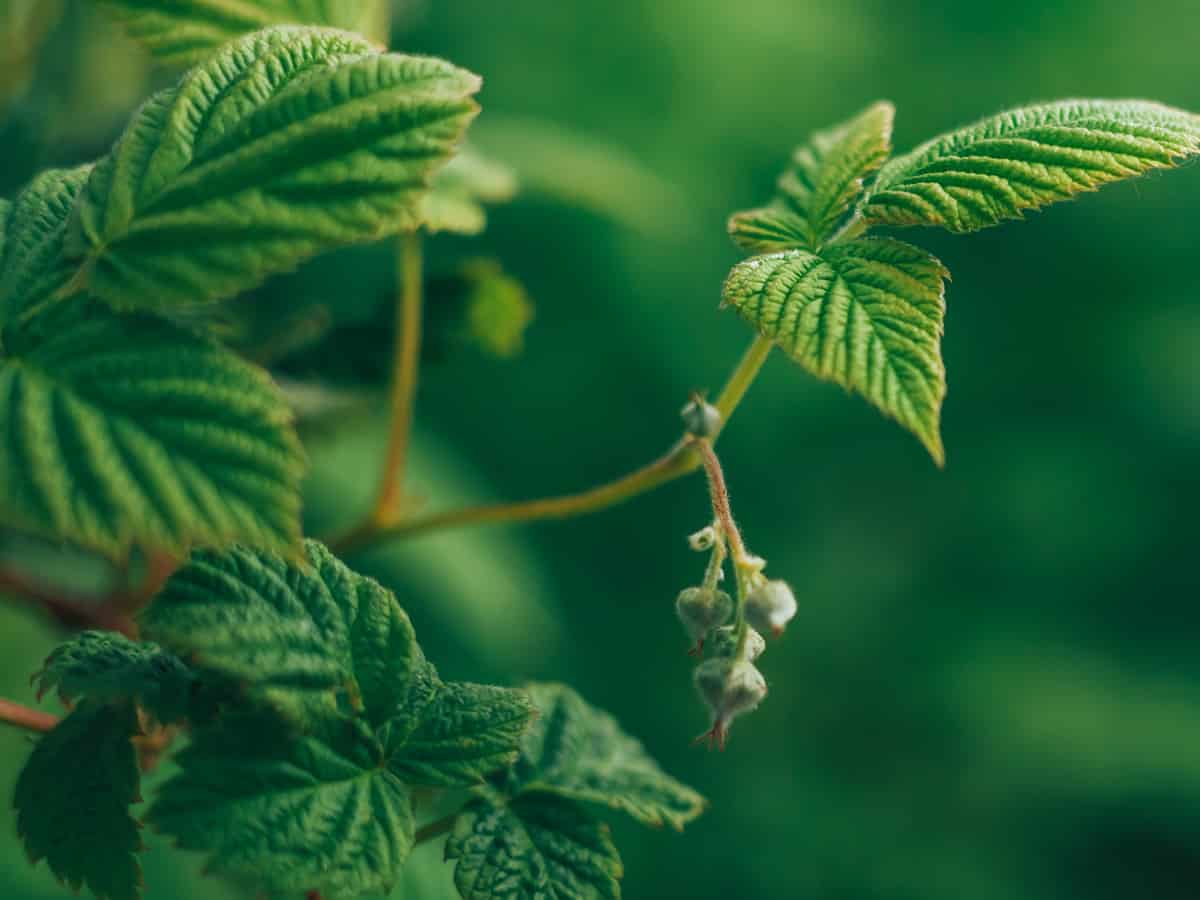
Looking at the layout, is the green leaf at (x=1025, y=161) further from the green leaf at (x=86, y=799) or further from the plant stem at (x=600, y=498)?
the green leaf at (x=86, y=799)

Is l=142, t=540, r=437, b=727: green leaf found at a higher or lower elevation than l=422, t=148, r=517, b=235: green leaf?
lower

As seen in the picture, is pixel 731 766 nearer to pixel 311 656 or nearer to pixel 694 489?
pixel 694 489

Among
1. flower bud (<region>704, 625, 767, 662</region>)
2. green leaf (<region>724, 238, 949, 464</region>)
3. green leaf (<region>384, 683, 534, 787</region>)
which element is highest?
green leaf (<region>724, 238, 949, 464</region>)

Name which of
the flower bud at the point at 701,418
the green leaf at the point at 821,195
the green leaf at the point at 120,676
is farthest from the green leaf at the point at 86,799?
the green leaf at the point at 821,195

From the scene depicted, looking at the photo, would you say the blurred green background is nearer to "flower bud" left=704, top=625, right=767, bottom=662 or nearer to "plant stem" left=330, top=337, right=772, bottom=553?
"plant stem" left=330, top=337, right=772, bottom=553

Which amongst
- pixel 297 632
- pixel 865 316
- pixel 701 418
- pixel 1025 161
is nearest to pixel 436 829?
pixel 297 632

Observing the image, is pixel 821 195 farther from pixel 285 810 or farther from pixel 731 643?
pixel 285 810

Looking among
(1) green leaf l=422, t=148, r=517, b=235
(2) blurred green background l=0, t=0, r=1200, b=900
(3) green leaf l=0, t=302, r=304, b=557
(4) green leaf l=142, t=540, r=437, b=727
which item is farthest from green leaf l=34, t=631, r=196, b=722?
(2) blurred green background l=0, t=0, r=1200, b=900
